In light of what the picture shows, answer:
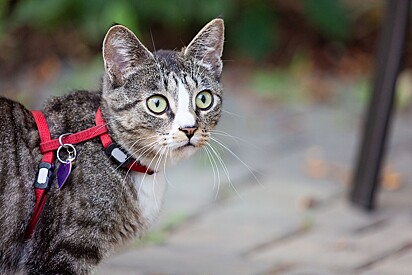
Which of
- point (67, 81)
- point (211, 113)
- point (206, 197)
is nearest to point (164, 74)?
point (211, 113)

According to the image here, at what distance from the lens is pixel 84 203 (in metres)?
2.96

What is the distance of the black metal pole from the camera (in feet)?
13.7

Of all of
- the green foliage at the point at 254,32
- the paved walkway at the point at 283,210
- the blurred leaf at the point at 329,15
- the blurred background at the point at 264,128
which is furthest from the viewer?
the green foliage at the point at 254,32

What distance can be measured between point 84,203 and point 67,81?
296 centimetres

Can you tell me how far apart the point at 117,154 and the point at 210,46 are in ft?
1.72

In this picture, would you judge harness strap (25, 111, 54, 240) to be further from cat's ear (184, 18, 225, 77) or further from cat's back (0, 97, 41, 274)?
cat's ear (184, 18, 225, 77)

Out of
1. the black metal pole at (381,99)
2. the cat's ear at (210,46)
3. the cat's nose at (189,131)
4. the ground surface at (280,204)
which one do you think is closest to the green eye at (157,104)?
the cat's nose at (189,131)

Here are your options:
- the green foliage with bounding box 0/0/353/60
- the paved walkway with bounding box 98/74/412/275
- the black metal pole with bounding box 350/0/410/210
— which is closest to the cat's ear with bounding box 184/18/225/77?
the paved walkway with bounding box 98/74/412/275

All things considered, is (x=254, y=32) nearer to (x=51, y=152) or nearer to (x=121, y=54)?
(x=121, y=54)

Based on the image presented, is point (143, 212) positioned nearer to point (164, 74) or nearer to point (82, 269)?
point (82, 269)

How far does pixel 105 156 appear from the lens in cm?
305

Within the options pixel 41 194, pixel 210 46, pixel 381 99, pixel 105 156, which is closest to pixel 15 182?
pixel 41 194

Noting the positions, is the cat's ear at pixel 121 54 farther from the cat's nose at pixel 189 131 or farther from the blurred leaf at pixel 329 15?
the blurred leaf at pixel 329 15

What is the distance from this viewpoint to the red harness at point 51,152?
2.95 meters
